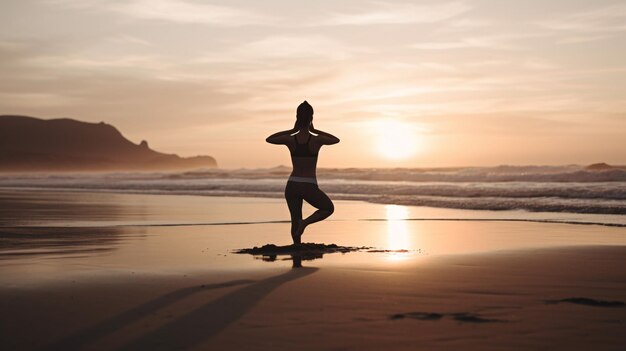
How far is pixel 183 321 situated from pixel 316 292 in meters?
1.79

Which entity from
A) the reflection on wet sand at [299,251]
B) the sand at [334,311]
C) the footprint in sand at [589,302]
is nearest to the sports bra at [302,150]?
the reflection on wet sand at [299,251]

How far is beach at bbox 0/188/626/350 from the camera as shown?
5684 millimetres

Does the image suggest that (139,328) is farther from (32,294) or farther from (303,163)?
(303,163)

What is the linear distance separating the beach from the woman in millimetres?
876

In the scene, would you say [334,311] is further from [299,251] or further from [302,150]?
[302,150]

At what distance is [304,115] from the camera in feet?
36.1

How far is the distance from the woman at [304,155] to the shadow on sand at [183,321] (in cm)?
340

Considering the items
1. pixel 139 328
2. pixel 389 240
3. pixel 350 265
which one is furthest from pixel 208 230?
pixel 139 328

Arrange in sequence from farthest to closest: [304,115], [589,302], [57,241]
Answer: [57,241]
[304,115]
[589,302]

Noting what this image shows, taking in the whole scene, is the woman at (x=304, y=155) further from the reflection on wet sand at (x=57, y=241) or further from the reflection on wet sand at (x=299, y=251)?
the reflection on wet sand at (x=57, y=241)

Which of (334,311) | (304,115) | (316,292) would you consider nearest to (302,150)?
(304,115)

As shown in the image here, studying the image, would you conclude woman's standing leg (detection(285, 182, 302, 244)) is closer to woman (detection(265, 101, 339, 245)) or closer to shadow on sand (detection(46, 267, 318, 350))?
woman (detection(265, 101, 339, 245))

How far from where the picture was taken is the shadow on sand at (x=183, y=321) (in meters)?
5.49

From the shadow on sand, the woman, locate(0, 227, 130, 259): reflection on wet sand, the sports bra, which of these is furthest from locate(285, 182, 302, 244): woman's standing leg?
the shadow on sand
